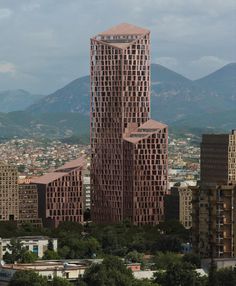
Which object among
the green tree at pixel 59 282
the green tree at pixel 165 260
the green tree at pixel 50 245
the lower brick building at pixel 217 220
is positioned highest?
the lower brick building at pixel 217 220

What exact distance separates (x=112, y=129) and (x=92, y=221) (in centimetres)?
1219

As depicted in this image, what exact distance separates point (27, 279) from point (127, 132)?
8668 centimetres

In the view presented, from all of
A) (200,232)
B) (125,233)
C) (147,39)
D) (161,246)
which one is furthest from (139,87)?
(200,232)

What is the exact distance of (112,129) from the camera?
649 ft

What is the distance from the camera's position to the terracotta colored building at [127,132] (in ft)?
642

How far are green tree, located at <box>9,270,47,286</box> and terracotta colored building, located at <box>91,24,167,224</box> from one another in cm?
8119

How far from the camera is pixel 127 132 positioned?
646 ft

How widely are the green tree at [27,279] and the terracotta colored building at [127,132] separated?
81.2 meters

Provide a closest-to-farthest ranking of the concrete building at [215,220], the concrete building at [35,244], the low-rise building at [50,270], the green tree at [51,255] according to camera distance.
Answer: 1. the low-rise building at [50,270]
2. the concrete building at [215,220]
3. the green tree at [51,255]
4. the concrete building at [35,244]

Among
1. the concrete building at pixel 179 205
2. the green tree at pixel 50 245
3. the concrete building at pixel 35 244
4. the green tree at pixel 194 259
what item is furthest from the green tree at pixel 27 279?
the concrete building at pixel 179 205

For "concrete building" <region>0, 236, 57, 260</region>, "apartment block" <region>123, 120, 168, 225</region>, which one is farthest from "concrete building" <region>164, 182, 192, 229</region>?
"concrete building" <region>0, 236, 57, 260</region>

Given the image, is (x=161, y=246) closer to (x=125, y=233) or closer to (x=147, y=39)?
(x=125, y=233)

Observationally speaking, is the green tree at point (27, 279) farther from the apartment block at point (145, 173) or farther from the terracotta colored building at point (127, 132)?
the terracotta colored building at point (127, 132)

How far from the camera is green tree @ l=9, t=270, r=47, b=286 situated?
110875 millimetres
